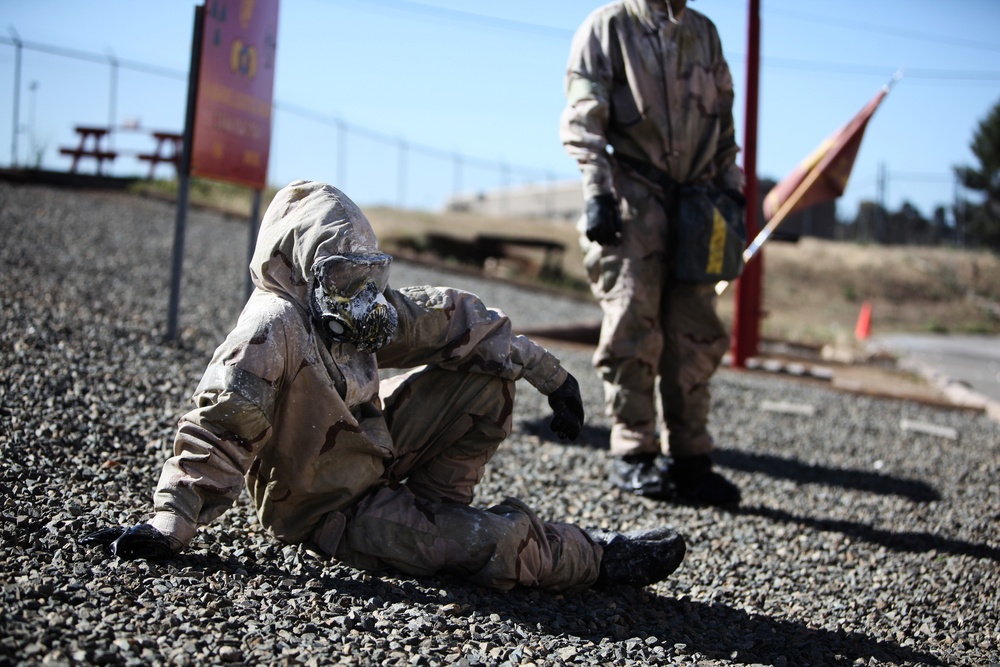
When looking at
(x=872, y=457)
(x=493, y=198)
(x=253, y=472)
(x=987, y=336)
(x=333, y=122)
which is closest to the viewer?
(x=253, y=472)

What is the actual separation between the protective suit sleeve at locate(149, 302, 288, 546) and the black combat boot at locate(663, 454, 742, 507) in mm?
2259

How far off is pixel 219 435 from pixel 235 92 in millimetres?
3970

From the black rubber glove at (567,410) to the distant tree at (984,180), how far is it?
112ft

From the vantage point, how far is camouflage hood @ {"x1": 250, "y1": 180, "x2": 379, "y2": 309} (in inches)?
97.5

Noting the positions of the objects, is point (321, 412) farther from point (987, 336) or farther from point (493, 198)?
point (493, 198)

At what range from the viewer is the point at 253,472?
8.93ft

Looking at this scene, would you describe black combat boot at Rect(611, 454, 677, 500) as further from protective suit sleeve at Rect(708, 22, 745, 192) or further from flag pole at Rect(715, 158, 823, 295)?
flag pole at Rect(715, 158, 823, 295)

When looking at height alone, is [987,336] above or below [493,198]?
below

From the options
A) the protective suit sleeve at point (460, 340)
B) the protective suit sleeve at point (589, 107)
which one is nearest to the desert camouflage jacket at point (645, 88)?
the protective suit sleeve at point (589, 107)

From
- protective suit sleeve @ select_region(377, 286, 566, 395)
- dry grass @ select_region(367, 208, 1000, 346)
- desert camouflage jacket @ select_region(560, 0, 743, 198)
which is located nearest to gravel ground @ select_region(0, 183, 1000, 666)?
protective suit sleeve @ select_region(377, 286, 566, 395)

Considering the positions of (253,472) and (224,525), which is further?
(224,525)

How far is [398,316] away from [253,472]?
2.03 ft

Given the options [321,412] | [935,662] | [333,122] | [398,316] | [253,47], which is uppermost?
[333,122]

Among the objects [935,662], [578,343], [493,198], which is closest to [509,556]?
[935,662]
